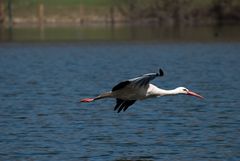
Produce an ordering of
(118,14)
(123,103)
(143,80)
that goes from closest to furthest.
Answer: (143,80), (123,103), (118,14)

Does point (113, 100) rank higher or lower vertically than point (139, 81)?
lower

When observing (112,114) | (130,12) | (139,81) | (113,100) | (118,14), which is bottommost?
(118,14)

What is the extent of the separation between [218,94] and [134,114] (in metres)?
5.27

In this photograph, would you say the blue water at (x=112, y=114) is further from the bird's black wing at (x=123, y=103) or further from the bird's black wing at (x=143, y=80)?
the bird's black wing at (x=143, y=80)

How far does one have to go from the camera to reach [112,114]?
2511cm

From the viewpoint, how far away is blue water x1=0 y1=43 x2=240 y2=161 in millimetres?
19219

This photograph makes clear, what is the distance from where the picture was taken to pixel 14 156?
60.8 ft

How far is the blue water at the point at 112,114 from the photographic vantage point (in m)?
19.2

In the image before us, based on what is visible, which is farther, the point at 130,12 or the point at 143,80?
the point at 130,12

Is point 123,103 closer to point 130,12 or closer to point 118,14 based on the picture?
point 130,12

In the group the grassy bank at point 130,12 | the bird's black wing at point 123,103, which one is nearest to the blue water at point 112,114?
the bird's black wing at point 123,103

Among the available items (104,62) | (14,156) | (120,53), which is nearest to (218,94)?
(14,156)

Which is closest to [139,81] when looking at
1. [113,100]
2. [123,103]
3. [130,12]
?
[123,103]

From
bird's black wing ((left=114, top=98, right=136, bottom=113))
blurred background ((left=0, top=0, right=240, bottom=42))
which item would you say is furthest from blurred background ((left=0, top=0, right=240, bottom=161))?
blurred background ((left=0, top=0, right=240, bottom=42))
